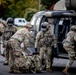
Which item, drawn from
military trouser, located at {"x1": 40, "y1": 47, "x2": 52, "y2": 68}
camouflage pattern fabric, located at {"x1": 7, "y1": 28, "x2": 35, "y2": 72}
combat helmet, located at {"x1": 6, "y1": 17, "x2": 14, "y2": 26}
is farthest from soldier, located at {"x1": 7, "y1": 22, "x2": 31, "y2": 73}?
combat helmet, located at {"x1": 6, "y1": 17, "x2": 14, "y2": 26}

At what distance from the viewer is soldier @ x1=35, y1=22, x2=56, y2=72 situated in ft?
50.4

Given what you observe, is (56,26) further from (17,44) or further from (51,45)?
(17,44)

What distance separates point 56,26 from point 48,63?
126 centimetres

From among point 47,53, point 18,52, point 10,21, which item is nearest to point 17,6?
point 10,21

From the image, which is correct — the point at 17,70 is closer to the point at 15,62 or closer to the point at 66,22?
the point at 15,62

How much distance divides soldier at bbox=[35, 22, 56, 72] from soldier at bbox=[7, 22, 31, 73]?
68 centimetres

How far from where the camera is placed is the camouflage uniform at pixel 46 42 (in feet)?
50.5

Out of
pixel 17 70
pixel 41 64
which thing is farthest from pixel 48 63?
pixel 17 70

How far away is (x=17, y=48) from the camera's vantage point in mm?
14891

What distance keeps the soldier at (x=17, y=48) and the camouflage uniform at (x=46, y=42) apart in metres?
0.74

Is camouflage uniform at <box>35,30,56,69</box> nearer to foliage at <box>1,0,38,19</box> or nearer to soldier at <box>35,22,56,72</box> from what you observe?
soldier at <box>35,22,56,72</box>

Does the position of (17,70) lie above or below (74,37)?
below

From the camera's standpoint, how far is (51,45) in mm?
15570

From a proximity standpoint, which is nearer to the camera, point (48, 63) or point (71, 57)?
point (71, 57)
